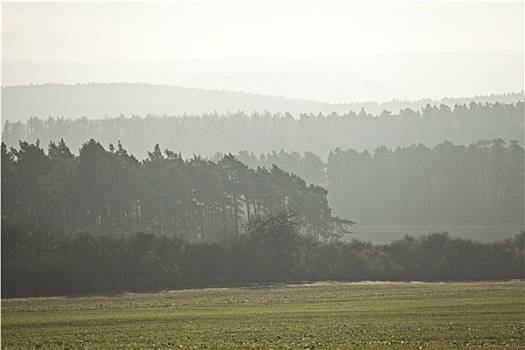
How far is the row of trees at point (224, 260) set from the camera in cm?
5831

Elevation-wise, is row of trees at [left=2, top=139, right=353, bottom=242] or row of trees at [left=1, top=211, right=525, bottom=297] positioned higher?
row of trees at [left=2, top=139, right=353, bottom=242]

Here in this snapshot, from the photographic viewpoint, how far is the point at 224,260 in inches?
2586

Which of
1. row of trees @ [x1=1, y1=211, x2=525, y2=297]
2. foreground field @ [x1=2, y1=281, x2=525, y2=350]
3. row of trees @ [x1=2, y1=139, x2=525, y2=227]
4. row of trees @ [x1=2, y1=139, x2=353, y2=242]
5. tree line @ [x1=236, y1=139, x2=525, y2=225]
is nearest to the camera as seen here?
foreground field @ [x1=2, y1=281, x2=525, y2=350]

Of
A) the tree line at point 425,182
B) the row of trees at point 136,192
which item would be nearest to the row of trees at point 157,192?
the row of trees at point 136,192

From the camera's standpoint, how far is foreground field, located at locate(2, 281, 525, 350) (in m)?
30.4

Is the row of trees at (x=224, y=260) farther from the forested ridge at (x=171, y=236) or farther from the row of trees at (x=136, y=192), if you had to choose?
the row of trees at (x=136, y=192)

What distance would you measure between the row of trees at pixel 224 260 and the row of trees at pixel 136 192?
7.48 meters

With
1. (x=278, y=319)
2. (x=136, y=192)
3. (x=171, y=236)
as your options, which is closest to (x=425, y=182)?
(x=171, y=236)

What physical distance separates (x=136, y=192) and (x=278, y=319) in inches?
1940

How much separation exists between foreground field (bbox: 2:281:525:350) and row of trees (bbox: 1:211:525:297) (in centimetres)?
500

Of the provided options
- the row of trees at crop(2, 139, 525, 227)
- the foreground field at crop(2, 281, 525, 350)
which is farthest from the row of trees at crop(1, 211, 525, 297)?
the row of trees at crop(2, 139, 525, 227)

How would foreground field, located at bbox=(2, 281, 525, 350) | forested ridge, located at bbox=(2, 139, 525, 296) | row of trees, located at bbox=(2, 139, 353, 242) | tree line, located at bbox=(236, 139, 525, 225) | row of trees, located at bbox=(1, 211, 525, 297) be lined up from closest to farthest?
1. foreground field, located at bbox=(2, 281, 525, 350)
2. row of trees, located at bbox=(1, 211, 525, 297)
3. forested ridge, located at bbox=(2, 139, 525, 296)
4. row of trees, located at bbox=(2, 139, 353, 242)
5. tree line, located at bbox=(236, 139, 525, 225)

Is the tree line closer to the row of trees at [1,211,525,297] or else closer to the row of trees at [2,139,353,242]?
the row of trees at [2,139,353,242]

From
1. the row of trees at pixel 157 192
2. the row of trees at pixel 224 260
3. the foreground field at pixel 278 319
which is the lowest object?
the foreground field at pixel 278 319
